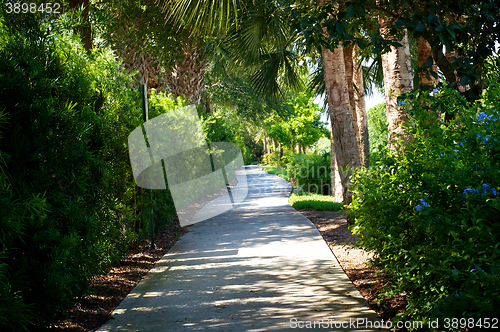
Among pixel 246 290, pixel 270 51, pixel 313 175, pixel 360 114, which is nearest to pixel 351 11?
pixel 246 290

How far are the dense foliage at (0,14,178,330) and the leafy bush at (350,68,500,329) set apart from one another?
258 cm

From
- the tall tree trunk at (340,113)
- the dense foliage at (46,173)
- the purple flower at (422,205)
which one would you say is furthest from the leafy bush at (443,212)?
the tall tree trunk at (340,113)

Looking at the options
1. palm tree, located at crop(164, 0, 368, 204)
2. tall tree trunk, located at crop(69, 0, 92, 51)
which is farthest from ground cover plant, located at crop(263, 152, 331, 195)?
tall tree trunk, located at crop(69, 0, 92, 51)

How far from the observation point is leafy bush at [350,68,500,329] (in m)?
2.29

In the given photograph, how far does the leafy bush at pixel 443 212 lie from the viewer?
229 cm

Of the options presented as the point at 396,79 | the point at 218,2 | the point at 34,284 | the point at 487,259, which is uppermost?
the point at 218,2

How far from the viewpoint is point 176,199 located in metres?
9.53

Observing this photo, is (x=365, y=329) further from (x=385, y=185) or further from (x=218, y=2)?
(x=218, y=2)

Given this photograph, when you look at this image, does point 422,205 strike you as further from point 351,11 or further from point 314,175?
point 314,175

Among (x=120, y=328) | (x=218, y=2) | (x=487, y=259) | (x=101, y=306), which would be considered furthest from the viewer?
(x=218, y=2)

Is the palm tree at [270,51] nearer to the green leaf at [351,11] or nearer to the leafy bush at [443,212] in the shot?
the green leaf at [351,11]

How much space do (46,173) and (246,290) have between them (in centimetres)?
254

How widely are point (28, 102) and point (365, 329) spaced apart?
10.9 ft

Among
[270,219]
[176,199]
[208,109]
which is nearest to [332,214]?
[270,219]
